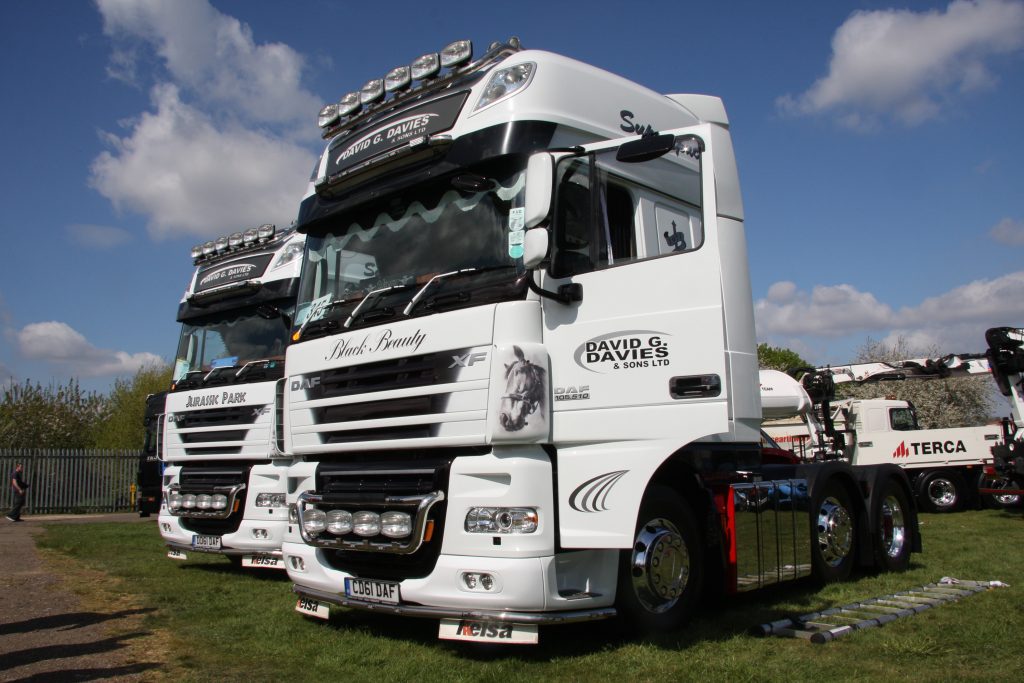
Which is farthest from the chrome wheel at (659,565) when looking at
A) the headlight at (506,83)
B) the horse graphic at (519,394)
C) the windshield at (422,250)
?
the headlight at (506,83)

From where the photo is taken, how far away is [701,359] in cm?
513

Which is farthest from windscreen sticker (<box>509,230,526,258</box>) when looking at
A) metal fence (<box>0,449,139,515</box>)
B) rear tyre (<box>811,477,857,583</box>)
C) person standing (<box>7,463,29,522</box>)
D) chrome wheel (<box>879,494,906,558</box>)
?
metal fence (<box>0,449,139,515</box>)

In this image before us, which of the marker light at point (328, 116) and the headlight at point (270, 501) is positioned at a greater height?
the marker light at point (328, 116)

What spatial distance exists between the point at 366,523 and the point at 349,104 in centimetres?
379

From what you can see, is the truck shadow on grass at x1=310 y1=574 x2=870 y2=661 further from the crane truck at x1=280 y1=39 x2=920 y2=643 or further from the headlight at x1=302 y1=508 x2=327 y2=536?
the headlight at x1=302 y1=508 x2=327 y2=536

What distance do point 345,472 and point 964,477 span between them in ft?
56.0

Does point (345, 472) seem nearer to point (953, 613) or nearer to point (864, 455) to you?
point (953, 613)

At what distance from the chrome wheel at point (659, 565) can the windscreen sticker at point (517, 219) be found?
84.3 inches

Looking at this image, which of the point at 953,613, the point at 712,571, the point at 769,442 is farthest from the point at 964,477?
the point at 712,571

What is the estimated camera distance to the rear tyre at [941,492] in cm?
1847

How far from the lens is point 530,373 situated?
17.0ft

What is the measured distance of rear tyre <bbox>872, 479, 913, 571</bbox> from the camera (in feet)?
27.5

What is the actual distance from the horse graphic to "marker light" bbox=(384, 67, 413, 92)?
9.66ft

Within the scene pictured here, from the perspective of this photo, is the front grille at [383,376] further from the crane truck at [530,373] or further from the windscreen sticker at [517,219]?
the windscreen sticker at [517,219]
